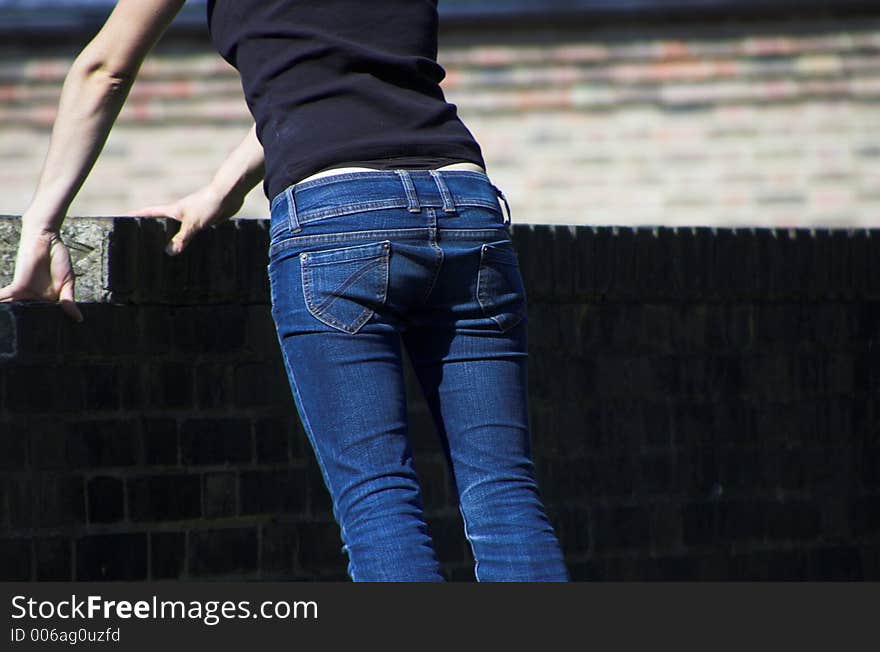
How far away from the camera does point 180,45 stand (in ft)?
35.2

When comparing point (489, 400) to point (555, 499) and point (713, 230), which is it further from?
point (713, 230)

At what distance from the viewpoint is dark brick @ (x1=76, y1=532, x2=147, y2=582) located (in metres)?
4.45

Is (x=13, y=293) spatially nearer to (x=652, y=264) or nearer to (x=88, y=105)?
(x=88, y=105)

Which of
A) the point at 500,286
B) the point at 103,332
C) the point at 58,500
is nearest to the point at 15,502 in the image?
the point at 58,500

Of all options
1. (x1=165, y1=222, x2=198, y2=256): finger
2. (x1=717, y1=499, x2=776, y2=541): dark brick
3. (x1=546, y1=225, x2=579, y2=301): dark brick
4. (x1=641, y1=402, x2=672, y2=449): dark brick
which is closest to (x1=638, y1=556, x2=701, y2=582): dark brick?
(x1=717, y1=499, x2=776, y2=541): dark brick

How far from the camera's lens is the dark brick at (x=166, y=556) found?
14.9ft

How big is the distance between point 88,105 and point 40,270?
13.3 inches

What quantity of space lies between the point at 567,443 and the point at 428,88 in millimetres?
2326

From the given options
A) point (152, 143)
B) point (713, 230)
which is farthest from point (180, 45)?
point (713, 230)

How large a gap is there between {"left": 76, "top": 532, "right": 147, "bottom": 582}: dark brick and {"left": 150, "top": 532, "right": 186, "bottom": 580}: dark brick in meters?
0.02

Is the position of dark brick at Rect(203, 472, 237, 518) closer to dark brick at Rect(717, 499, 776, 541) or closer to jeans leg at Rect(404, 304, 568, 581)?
jeans leg at Rect(404, 304, 568, 581)

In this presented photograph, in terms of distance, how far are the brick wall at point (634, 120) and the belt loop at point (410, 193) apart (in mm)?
7425

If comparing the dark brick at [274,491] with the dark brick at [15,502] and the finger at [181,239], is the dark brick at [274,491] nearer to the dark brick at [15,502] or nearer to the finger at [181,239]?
the dark brick at [15,502]

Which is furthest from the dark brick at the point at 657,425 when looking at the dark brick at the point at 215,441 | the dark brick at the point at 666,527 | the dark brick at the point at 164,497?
the dark brick at the point at 164,497
